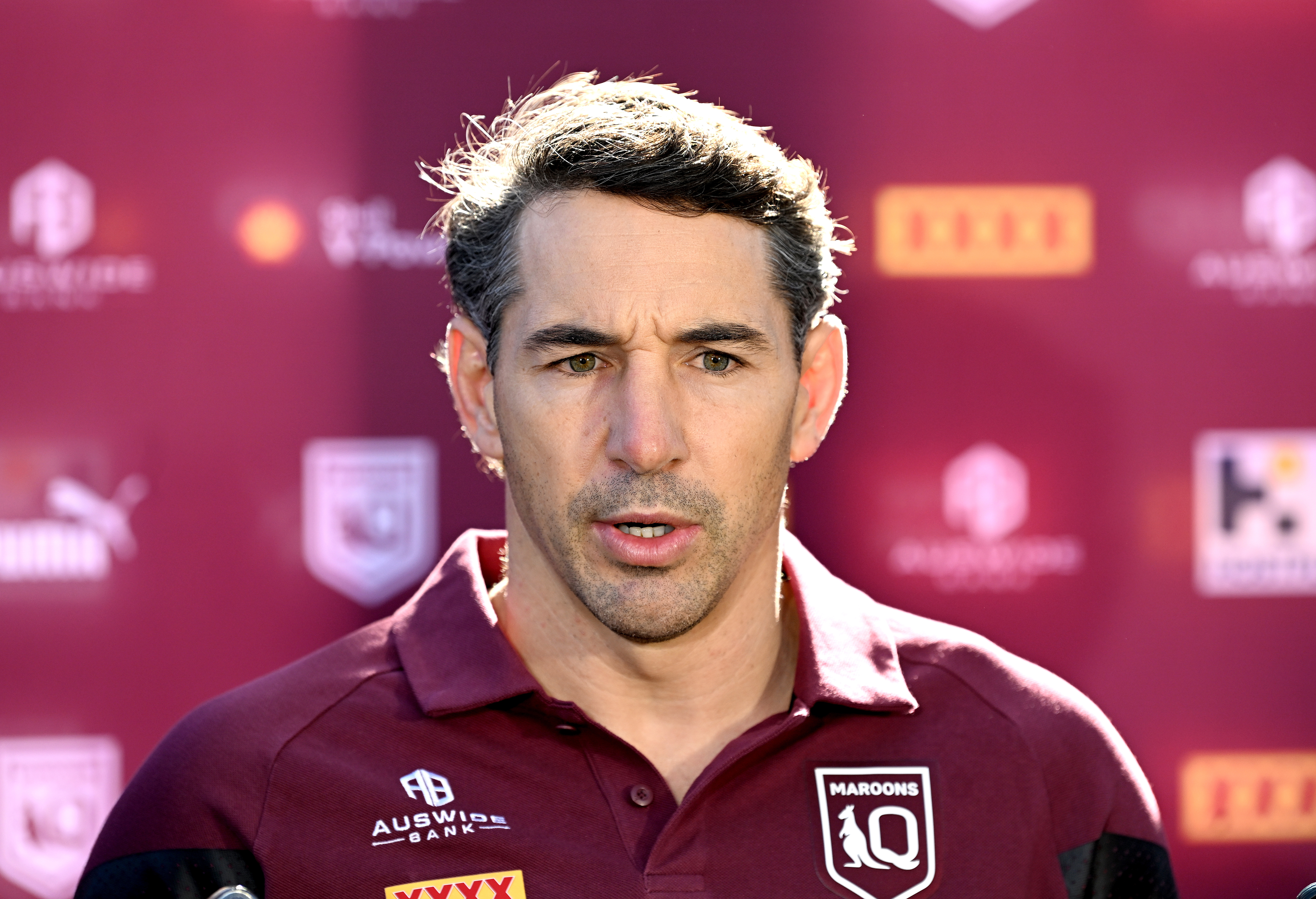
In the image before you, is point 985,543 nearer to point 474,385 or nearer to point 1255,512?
point 1255,512

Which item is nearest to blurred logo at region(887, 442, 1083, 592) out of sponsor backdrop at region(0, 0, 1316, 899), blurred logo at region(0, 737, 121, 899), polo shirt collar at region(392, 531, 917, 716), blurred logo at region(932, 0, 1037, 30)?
sponsor backdrop at region(0, 0, 1316, 899)

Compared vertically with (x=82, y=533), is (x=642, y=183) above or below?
above

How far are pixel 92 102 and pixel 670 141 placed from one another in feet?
4.53

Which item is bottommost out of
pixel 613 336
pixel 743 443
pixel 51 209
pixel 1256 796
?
pixel 1256 796

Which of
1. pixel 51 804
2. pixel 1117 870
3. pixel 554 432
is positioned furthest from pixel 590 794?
pixel 51 804

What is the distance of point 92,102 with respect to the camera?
2381 millimetres

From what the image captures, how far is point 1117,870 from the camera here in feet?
4.90

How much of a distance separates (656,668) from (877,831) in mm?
284

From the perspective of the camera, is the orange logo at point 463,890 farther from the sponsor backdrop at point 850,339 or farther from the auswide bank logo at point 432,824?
the sponsor backdrop at point 850,339

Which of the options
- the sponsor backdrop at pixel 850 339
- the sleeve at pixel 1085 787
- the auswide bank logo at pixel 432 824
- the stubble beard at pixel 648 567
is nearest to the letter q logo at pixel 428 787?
the auswide bank logo at pixel 432 824

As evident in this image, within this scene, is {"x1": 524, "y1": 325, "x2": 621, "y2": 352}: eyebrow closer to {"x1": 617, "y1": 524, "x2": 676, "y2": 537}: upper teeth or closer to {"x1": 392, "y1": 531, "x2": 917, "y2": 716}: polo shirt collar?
{"x1": 617, "y1": 524, "x2": 676, "y2": 537}: upper teeth

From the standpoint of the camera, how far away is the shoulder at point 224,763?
139cm

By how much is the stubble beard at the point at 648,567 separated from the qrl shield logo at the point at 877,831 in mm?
227

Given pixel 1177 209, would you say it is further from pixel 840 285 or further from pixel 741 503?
pixel 741 503
